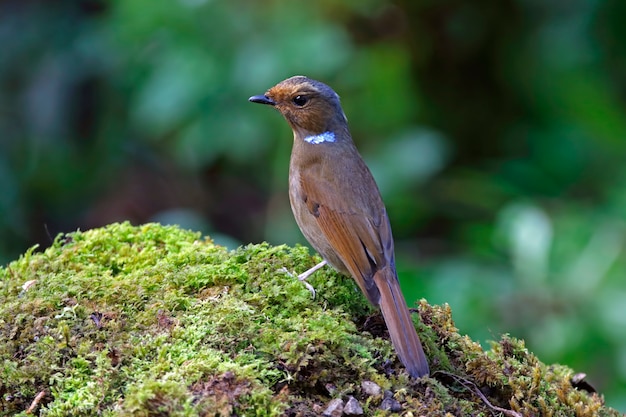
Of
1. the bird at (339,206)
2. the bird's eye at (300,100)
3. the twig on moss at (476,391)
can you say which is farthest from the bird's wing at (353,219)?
the twig on moss at (476,391)

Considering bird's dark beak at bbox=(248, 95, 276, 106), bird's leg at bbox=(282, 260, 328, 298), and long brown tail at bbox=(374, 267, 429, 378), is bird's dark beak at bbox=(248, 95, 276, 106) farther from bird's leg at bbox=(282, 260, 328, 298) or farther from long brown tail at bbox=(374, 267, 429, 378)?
long brown tail at bbox=(374, 267, 429, 378)

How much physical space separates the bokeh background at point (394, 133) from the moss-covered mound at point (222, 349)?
1664mm

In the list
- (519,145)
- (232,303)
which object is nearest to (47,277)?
(232,303)

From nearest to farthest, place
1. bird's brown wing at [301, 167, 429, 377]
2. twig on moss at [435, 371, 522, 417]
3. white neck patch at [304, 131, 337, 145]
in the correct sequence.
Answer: twig on moss at [435, 371, 522, 417] < bird's brown wing at [301, 167, 429, 377] < white neck patch at [304, 131, 337, 145]

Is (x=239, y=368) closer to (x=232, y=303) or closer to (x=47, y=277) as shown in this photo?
(x=232, y=303)

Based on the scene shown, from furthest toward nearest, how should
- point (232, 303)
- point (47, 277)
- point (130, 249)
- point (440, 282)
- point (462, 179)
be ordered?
point (462, 179), point (440, 282), point (130, 249), point (47, 277), point (232, 303)

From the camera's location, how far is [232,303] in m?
3.16

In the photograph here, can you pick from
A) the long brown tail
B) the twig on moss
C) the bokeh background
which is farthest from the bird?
the bokeh background

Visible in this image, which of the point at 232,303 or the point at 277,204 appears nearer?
the point at 232,303

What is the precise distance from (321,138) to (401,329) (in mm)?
1872

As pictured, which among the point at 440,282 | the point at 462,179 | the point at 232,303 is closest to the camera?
the point at 232,303

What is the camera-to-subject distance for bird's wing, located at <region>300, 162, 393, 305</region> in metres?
3.88

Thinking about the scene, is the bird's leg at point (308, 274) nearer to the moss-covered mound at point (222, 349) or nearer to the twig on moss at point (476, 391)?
the moss-covered mound at point (222, 349)

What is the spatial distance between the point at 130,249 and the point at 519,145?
4.39 m
